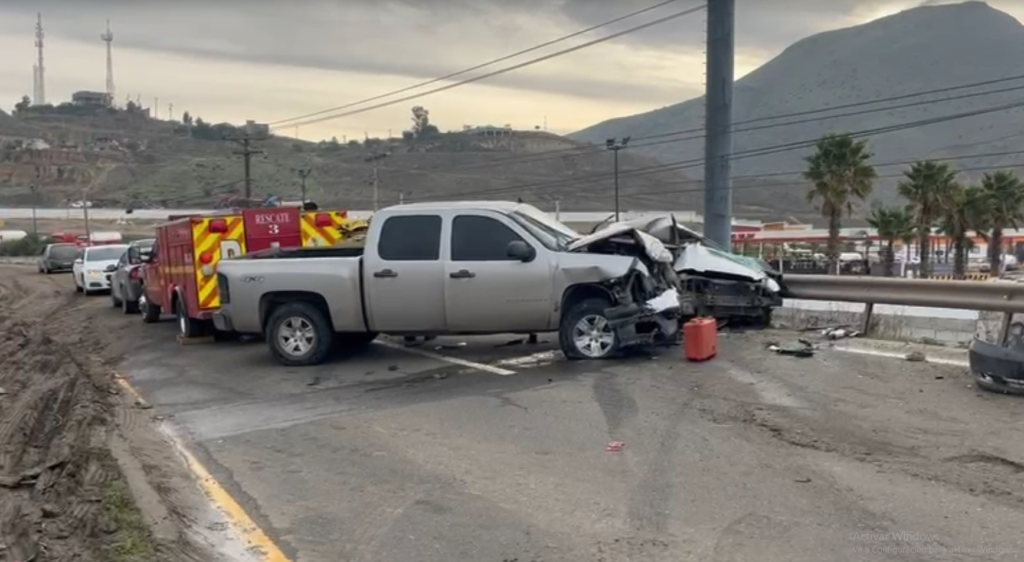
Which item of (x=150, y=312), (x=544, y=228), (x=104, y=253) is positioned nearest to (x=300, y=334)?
(x=544, y=228)

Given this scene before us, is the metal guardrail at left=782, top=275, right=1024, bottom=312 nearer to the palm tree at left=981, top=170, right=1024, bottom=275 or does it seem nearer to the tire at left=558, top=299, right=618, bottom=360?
the tire at left=558, top=299, right=618, bottom=360

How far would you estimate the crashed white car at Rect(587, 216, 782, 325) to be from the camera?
12.6 metres

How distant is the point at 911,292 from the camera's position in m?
11.6

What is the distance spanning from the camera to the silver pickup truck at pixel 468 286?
435 inches

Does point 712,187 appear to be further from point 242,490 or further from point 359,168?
point 359,168

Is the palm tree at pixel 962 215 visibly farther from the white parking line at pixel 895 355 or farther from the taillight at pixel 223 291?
the taillight at pixel 223 291

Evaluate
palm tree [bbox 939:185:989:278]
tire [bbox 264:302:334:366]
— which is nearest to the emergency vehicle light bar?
tire [bbox 264:302:334:366]

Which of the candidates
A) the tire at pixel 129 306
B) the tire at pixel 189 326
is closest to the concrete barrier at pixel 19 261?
the tire at pixel 129 306

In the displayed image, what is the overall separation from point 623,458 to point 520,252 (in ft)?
14.7

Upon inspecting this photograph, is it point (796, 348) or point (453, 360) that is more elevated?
point (796, 348)

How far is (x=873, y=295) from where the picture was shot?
39.6 feet

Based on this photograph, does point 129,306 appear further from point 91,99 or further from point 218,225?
point 91,99

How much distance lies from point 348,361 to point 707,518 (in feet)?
24.2

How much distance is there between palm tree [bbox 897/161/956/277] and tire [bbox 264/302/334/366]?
162 feet
